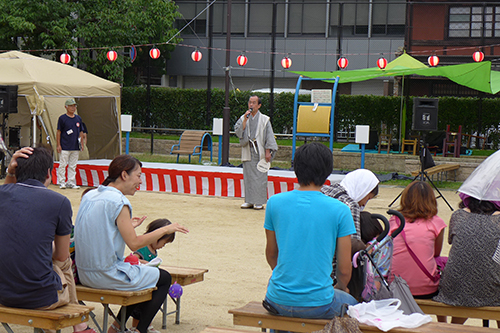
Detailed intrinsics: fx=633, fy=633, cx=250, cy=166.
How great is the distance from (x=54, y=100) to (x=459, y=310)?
11.6 metres

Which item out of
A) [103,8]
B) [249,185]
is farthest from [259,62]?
[249,185]

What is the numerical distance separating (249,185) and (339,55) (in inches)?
321

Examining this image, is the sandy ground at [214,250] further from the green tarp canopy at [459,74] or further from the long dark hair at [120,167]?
the green tarp canopy at [459,74]

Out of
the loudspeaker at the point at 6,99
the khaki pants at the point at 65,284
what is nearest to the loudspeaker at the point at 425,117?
the loudspeaker at the point at 6,99

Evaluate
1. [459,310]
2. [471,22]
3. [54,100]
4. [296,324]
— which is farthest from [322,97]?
[471,22]

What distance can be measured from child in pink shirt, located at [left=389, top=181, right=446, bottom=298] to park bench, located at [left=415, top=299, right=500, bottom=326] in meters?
0.09

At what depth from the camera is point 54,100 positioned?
1372 cm

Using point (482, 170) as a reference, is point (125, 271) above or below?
below

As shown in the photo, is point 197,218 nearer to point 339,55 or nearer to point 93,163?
point 93,163

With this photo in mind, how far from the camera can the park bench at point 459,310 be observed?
3715 millimetres

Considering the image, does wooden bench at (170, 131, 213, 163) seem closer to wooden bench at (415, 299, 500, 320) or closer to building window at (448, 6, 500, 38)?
building window at (448, 6, 500, 38)

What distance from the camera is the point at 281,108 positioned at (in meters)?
20.8

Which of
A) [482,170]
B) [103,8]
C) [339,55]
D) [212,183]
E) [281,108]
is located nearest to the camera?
[482,170]

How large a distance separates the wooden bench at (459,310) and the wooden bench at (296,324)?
50 centimetres
